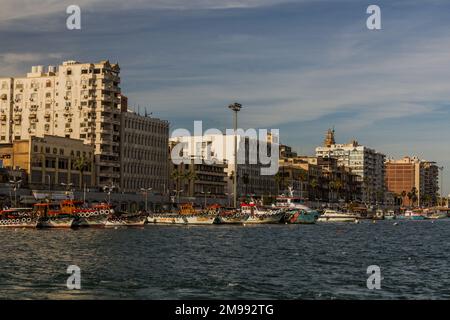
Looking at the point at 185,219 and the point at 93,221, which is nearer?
the point at 93,221

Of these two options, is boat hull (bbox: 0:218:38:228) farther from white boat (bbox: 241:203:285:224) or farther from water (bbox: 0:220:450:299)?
white boat (bbox: 241:203:285:224)

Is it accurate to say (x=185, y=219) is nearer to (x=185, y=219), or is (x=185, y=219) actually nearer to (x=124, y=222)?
(x=185, y=219)

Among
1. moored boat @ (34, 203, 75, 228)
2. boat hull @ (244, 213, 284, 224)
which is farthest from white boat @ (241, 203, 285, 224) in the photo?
moored boat @ (34, 203, 75, 228)

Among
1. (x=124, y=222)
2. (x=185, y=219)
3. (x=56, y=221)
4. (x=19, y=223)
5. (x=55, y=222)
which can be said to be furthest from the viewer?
(x=185, y=219)

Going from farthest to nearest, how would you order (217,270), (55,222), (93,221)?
(93,221), (55,222), (217,270)

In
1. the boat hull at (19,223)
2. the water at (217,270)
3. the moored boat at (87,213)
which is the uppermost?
the moored boat at (87,213)

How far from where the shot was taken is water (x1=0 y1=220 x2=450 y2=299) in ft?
162

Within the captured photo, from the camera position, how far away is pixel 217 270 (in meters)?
63.7

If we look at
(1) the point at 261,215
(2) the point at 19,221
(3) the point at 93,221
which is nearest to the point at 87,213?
(3) the point at 93,221

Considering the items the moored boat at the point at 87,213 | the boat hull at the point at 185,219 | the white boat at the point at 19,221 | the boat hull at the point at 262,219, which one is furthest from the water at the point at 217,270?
the boat hull at the point at 262,219

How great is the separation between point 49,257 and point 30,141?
420 feet

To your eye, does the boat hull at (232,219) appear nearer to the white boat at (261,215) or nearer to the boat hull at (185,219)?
the white boat at (261,215)

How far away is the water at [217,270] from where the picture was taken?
49344mm
